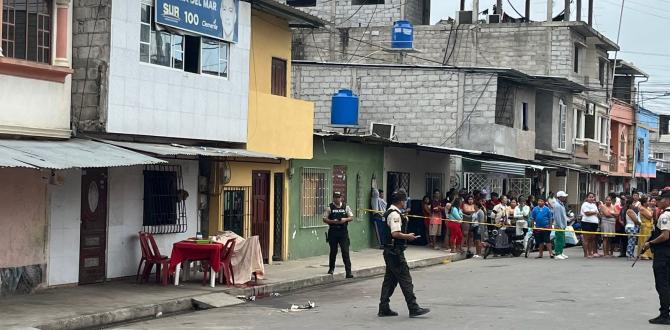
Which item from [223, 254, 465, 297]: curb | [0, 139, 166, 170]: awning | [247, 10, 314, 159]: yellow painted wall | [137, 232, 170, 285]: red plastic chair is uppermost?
[247, 10, 314, 159]: yellow painted wall

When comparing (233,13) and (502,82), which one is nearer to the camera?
(233,13)

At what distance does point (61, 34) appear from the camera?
Result: 15.8 meters

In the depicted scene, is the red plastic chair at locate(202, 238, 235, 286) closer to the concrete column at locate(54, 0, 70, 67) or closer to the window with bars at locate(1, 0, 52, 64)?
the concrete column at locate(54, 0, 70, 67)

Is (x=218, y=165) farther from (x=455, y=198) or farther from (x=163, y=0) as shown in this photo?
(x=455, y=198)

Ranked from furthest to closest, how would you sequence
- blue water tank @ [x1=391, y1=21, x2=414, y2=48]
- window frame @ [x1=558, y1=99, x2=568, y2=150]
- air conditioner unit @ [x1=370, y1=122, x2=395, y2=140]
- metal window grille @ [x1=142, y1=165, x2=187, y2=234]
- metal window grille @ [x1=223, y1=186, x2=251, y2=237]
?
window frame @ [x1=558, y1=99, x2=568, y2=150]
blue water tank @ [x1=391, y1=21, x2=414, y2=48]
air conditioner unit @ [x1=370, y1=122, x2=395, y2=140]
metal window grille @ [x1=223, y1=186, x2=251, y2=237]
metal window grille @ [x1=142, y1=165, x2=187, y2=234]

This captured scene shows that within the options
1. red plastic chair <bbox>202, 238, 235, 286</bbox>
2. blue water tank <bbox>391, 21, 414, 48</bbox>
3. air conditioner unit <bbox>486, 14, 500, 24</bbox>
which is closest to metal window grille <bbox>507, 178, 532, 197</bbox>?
blue water tank <bbox>391, 21, 414, 48</bbox>

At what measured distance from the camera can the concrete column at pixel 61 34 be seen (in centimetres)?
1575

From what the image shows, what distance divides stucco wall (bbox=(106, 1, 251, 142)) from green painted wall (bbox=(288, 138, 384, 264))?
12.6 ft

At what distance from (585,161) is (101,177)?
3411 centimetres

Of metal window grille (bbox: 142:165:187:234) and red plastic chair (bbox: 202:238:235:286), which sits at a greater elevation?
metal window grille (bbox: 142:165:187:234)

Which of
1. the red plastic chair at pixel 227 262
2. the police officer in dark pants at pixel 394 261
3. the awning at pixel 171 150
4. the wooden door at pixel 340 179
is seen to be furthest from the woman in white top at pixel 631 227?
the police officer in dark pants at pixel 394 261

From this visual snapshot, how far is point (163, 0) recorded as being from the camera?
1753 cm

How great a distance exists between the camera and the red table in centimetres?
1698

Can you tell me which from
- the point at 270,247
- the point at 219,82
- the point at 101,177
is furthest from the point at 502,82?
the point at 101,177
